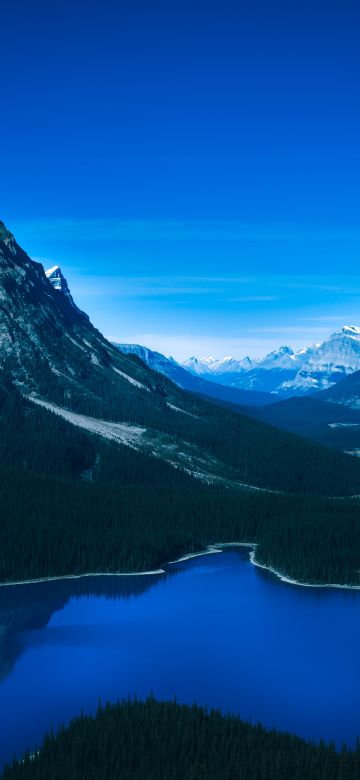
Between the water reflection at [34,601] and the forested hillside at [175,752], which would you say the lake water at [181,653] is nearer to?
the water reflection at [34,601]

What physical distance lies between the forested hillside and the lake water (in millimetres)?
8089

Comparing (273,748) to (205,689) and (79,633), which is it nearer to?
(205,689)

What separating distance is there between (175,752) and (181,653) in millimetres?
49079

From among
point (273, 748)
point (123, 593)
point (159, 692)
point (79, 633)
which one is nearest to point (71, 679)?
point (159, 692)

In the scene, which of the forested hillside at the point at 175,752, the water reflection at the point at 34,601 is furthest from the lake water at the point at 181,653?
the forested hillside at the point at 175,752

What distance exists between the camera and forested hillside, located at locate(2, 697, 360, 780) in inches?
3691

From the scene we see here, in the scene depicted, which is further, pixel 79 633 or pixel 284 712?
pixel 79 633

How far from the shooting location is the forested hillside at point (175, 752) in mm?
93750

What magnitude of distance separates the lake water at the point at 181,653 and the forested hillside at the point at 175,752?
26.5 ft

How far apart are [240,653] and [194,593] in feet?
155

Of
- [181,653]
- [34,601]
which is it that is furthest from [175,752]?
[34,601]

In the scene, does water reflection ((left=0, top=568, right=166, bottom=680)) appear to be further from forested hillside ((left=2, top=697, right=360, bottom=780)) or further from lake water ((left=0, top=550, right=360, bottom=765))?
forested hillside ((left=2, top=697, right=360, bottom=780))

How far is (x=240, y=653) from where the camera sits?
150 meters

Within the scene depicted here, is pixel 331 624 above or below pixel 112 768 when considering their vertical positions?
above
